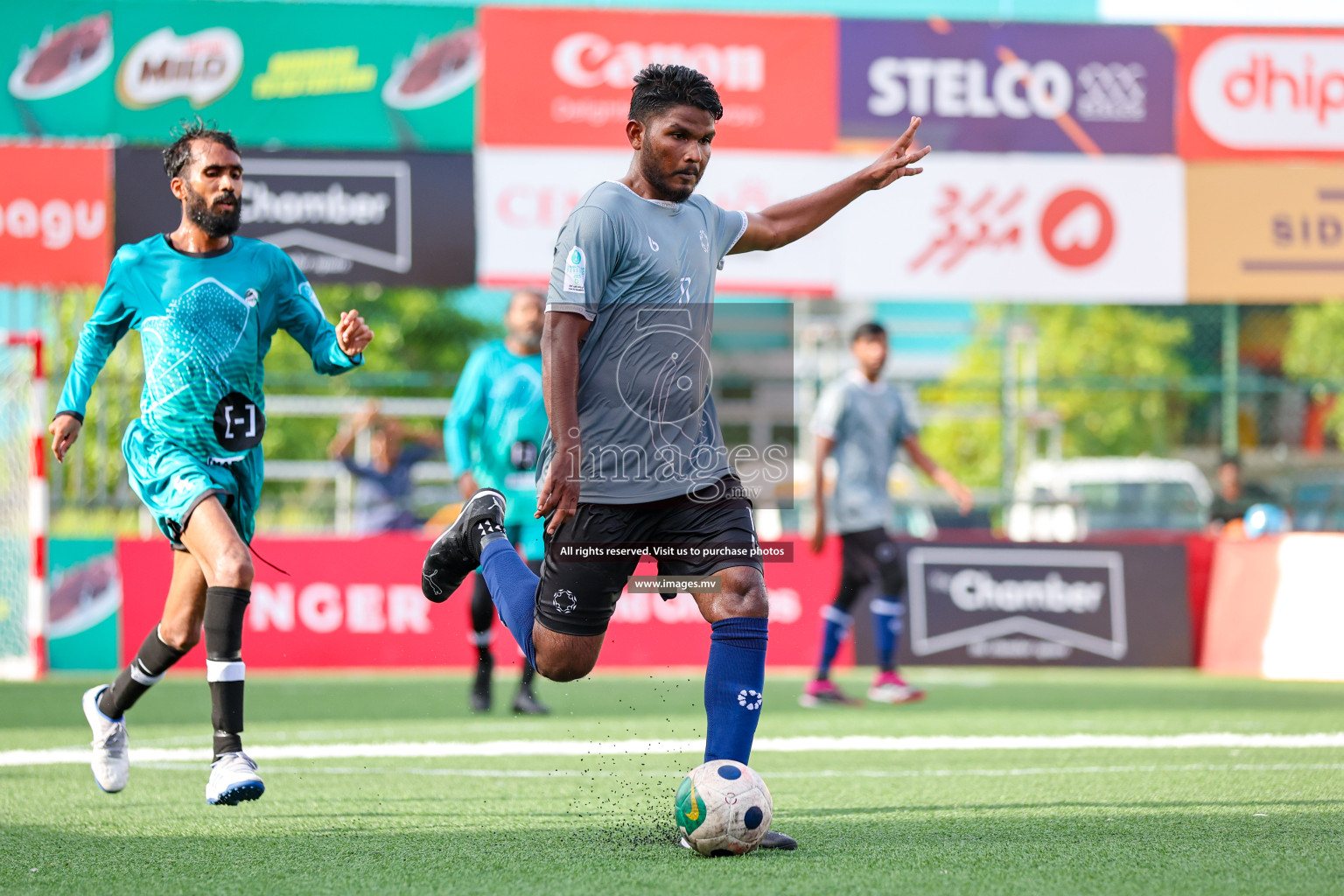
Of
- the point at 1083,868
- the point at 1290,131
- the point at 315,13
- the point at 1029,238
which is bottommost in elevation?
the point at 1083,868

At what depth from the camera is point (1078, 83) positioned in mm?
13453

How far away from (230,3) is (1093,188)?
309 inches

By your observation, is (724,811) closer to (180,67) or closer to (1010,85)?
(1010,85)

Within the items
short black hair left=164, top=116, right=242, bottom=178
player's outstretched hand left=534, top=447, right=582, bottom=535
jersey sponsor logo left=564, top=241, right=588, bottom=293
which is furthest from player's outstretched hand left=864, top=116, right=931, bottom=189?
short black hair left=164, top=116, right=242, bottom=178

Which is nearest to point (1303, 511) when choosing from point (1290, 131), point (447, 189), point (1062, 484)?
point (1290, 131)

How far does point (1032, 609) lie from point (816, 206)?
8.02 metres

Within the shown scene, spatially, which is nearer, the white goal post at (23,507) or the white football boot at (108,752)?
the white football boot at (108,752)

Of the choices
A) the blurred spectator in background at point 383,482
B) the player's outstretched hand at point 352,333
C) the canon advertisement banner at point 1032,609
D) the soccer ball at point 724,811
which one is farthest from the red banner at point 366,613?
the soccer ball at point 724,811

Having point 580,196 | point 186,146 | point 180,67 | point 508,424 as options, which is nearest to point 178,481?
point 186,146

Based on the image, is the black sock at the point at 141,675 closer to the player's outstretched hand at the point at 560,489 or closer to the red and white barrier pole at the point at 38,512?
the player's outstretched hand at the point at 560,489

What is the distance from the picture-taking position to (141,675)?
534cm

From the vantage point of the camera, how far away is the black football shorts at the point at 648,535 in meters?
4.37

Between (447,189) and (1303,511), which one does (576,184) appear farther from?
(1303,511)

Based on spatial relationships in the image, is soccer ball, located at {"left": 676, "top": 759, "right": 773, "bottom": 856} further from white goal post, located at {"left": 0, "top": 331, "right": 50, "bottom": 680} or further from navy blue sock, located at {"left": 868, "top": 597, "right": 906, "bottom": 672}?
white goal post, located at {"left": 0, "top": 331, "right": 50, "bottom": 680}
